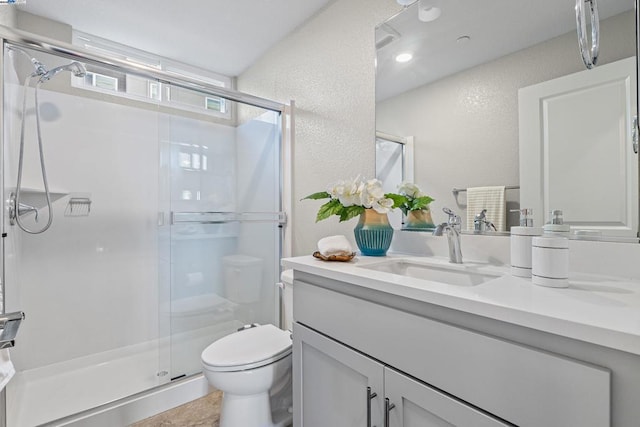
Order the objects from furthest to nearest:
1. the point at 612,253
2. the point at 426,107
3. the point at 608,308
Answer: the point at 426,107
the point at 612,253
the point at 608,308

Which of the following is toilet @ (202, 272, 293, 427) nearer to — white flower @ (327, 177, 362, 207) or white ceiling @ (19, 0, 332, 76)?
white flower @ (327, 177, 362, 207)

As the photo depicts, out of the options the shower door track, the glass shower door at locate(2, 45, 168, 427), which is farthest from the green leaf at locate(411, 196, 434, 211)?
the glass shower door at locate(2, 45, 168, 427)

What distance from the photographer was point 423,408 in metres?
0.74

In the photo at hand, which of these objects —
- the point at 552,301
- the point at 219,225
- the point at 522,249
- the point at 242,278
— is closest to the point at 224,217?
the point at 219,225

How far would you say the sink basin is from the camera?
103 cm

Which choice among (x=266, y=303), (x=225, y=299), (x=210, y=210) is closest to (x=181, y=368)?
(x=225, y=299)

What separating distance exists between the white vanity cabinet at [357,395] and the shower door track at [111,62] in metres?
1.47

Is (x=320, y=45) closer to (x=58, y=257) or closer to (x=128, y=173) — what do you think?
(x=128, y=173)

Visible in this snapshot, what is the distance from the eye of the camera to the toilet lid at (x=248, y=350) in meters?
1.31

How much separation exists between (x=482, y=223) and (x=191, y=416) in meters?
1.72

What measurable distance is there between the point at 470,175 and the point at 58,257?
98.6 inches

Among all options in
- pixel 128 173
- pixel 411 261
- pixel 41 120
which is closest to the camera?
pixel 411 261

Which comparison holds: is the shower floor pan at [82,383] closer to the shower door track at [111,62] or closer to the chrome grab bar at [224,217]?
the chrome grab bar at [224,217]

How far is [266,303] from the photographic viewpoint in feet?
7.23
